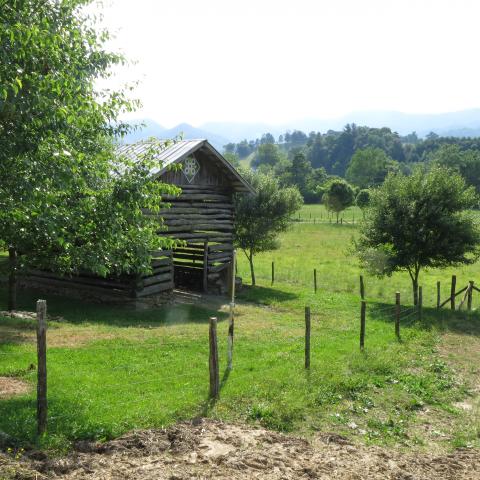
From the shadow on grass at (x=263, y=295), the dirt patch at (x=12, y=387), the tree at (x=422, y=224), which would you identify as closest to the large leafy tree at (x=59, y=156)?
the dirt patch at (x=12, y=387)

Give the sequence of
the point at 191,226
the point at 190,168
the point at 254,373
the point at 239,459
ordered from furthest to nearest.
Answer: the point at 191,226, the point at 190,168, the point at 254,373, the point at 239,459

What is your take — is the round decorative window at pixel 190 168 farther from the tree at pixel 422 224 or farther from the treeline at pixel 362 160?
the treeline at pixel 362 160

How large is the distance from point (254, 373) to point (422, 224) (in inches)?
546

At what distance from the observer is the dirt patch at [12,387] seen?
29.1ft

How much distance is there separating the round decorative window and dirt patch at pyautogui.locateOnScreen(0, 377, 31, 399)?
1303cm

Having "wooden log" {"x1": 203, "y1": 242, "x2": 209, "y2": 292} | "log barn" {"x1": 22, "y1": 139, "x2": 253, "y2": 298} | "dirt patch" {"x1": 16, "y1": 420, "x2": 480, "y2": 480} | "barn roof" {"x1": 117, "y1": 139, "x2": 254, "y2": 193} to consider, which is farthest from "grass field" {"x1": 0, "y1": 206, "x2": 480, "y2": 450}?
"barn roof" {"x1": 117, "y1": 139, "x2": 254, "y2": 193}

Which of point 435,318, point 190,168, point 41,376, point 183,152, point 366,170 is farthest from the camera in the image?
point 366,170

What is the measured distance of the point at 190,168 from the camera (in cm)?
2177

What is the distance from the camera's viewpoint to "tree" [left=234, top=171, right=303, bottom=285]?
2954cm

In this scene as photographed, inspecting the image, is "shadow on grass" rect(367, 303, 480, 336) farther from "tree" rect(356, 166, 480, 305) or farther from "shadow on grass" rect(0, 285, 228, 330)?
"shadow on grass" rect(0, 285, 228, 330)

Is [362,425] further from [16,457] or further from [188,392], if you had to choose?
[16,457]

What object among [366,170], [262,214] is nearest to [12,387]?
[262,214]

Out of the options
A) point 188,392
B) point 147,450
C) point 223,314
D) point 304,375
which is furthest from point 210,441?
point 223,314

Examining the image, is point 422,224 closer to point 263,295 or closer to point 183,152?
point 263,295
